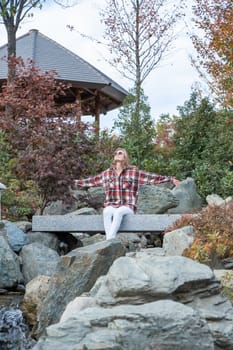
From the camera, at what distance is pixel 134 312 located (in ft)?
11.5

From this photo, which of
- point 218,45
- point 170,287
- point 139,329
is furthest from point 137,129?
point 139,329

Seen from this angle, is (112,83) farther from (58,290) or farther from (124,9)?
(58,290)

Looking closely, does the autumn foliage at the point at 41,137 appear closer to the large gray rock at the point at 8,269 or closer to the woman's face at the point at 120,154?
the woman's face at the point at 120,154

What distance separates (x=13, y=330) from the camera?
5.53 metres

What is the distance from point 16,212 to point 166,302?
637cm

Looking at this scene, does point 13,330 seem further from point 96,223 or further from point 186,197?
point 186,197

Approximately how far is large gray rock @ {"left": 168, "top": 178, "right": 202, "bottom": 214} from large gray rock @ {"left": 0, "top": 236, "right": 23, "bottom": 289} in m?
4.06

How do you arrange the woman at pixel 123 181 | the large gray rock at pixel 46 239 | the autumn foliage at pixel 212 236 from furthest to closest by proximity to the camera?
the large gray rock at pixel 46 239 → the woman at pixel 123 181 → the autumn foliage at pixel 212 236

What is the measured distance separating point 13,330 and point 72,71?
12.7 metres

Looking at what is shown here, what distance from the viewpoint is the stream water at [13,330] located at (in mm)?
5120

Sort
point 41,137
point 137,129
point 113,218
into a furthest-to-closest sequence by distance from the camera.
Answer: point 137,129
point 41,137
point 113,218

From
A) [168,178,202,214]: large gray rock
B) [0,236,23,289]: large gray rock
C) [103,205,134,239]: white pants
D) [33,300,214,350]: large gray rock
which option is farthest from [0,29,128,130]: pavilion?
[33,300,214,350]: large gray rock

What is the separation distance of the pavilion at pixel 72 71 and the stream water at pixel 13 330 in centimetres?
1102

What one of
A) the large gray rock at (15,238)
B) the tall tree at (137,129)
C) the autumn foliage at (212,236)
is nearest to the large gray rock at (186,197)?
the tall tree at (137,129)
